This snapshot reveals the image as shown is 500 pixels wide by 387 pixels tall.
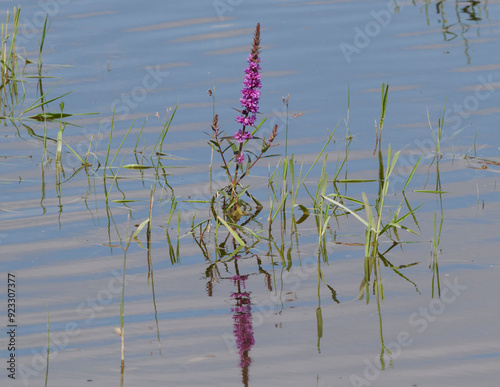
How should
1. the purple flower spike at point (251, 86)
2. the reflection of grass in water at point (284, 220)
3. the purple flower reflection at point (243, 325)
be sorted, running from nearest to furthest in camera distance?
1. the purple flower reflection at point (243, 325)
2. the reflection of grass in water at point (284, 220)
3. the purple flower spike at point (251, 86)

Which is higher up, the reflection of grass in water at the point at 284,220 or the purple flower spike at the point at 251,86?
the purple flower spike at the point at 251,86

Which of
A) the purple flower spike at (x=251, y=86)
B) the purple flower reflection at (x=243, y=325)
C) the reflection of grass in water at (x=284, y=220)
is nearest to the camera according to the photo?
the purple flower reflection at (x=243, y=325)

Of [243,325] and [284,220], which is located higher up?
[284,220]

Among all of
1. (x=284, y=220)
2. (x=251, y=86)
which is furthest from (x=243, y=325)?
(x=251, y=86)

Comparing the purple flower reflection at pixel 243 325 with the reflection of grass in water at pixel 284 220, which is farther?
the reflection of grass in water at pixel 284 220

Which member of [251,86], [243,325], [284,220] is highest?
[251,86]

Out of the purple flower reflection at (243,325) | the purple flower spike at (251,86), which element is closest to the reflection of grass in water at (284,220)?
the purple flower reflection at (243,325)

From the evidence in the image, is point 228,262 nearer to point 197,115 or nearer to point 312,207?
point 312,207

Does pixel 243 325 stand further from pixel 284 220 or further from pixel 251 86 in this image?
pixel 251 86

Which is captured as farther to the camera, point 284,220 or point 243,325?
point 284,220

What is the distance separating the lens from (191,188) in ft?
19.2

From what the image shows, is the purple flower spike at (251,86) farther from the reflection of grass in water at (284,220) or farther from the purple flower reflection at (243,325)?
the purple flower reflection at (243,325)

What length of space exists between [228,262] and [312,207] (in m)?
0.88

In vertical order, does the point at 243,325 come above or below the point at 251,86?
below
